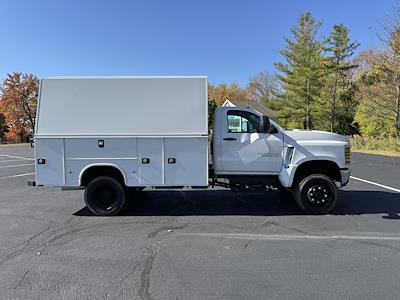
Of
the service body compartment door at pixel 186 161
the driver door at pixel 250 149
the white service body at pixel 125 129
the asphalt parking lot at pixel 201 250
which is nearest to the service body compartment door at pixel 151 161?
the white service body at pixel 125 129

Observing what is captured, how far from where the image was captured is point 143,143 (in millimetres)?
7078

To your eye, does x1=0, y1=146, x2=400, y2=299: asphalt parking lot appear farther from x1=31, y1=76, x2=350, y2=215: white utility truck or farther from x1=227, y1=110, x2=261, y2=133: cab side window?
x1=227, y1=110, x2=261, y2=133: cab side window

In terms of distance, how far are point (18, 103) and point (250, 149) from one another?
217 feet

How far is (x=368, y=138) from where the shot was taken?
104ft

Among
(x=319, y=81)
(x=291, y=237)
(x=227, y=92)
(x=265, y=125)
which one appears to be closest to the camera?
(x=291, y=237)

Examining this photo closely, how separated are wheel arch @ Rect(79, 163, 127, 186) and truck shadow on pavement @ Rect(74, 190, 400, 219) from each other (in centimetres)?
79

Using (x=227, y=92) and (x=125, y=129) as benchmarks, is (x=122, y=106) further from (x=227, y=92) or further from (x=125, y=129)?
(x=227, y=92)

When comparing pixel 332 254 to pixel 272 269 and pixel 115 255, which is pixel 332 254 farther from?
pixel 115 255

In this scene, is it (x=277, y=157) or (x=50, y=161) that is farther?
(x=277, y=157)

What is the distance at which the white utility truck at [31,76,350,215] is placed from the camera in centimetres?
707

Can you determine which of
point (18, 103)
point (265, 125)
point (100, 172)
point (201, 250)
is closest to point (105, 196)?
point (100, 172)

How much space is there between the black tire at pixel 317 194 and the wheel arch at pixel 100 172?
3628mm

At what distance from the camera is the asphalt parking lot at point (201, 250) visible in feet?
13.2

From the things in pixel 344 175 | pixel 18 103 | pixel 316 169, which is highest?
pixel 18 103
